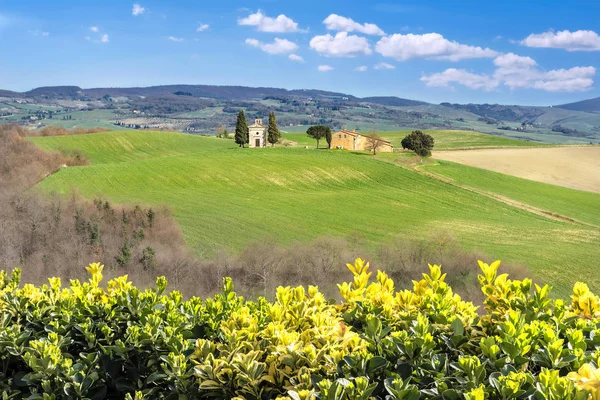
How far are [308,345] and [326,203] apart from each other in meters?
45.7

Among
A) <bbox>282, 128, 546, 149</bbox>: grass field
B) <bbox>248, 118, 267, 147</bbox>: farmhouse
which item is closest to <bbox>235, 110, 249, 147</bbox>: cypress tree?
<bbox>248, 118, 267, 147</bbox>: farmhouse

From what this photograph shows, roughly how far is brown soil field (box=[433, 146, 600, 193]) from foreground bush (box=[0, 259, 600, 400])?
70.6m

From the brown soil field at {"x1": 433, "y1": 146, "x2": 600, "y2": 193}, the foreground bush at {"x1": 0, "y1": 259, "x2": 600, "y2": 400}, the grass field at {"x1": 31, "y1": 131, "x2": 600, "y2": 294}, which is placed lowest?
the grass field at {"x1": 31, "y1": 131, "x2": 600, "y2": 294}

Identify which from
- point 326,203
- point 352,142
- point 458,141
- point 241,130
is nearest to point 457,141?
point 458,141

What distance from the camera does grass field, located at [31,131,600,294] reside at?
36.3 m

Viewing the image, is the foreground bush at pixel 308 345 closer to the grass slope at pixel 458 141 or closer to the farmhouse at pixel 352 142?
the farmhouse at pixel 352 142

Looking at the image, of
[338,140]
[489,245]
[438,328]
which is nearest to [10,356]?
[438,328]

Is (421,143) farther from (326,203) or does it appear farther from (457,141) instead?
(457,141)

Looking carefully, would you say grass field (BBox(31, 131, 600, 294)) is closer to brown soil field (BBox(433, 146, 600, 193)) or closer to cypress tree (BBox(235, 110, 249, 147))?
cypress tree (BBox(235, 110, 249, 147))

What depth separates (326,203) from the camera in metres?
49.4

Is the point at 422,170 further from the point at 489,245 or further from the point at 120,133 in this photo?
the point at 120,133

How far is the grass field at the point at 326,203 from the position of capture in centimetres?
3628

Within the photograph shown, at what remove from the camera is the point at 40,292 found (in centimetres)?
592

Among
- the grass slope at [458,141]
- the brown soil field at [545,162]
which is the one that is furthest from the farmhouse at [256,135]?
the brown soil field at [545,162]
